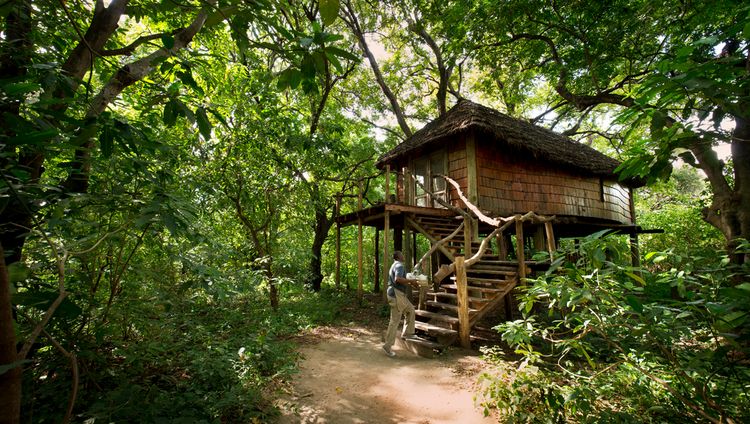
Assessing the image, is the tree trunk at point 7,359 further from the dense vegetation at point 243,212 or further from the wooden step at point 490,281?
the wooden step at point 490,281

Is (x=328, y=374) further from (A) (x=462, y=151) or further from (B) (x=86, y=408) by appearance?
(A) (x=462, y=151)

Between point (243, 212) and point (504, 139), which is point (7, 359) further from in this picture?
point (504, 139)

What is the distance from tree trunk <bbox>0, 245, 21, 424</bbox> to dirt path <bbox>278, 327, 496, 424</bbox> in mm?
3177

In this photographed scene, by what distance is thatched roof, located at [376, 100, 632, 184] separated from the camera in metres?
9.64

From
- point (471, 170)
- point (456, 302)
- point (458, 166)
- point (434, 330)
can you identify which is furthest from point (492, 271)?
point (458, 166)

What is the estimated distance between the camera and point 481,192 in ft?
32.5

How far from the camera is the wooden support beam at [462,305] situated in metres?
6.29

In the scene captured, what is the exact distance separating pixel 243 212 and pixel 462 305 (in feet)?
18.3

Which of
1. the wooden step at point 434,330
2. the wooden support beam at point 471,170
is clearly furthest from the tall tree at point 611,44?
the wooden step at point 434,330

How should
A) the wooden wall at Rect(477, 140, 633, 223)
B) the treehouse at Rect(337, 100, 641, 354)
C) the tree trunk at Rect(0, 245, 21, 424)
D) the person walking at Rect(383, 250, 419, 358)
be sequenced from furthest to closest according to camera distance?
the wooden wall at Rect(477, 140, 633, 223), the treehouse at Rect(337, 100, 641, 354), the person walking at Rect(383, 250, 419, 358), the tree trunk at Rect(0, 245, 21, 424)

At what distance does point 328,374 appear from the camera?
17.5 ft

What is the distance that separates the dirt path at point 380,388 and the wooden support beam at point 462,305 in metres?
0.33

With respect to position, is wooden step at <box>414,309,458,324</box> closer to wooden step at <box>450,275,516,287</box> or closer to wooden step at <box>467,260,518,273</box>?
wooden step at <box>450,275,516,287</box>

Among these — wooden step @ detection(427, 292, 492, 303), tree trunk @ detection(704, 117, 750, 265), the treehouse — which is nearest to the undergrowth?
wooden step @ detection(427, 292, 492, 303)
